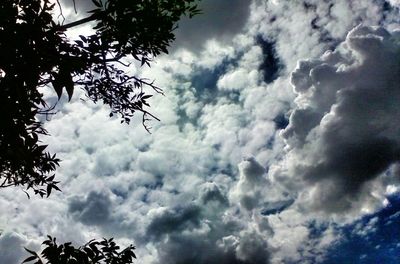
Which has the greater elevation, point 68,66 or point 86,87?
point 86,87

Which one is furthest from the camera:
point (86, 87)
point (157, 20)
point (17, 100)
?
point (86, 87)

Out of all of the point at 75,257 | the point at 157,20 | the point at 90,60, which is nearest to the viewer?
the point at 75,257

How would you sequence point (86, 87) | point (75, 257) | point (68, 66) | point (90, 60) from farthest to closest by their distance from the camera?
point (86, 87) < point (90, 60) < point (75, 257) < point (68, 66)

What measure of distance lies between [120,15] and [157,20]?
76cm

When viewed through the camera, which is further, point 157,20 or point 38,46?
point 157,20

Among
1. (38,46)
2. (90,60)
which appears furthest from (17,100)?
(90,60)

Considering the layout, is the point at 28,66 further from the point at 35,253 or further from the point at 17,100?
the point at 35,253

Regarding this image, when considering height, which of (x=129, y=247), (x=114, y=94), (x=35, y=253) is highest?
(x=114, y=94)

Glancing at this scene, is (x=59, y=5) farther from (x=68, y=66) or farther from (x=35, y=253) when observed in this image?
(x=35, y=253)

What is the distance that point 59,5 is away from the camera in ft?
15.1

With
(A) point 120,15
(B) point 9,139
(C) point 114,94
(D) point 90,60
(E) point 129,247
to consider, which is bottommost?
(E) point 129,247

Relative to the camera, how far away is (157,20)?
5.91 meters

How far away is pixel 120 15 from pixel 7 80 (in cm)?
214

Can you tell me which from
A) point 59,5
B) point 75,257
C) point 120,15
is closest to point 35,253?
point 75,257
